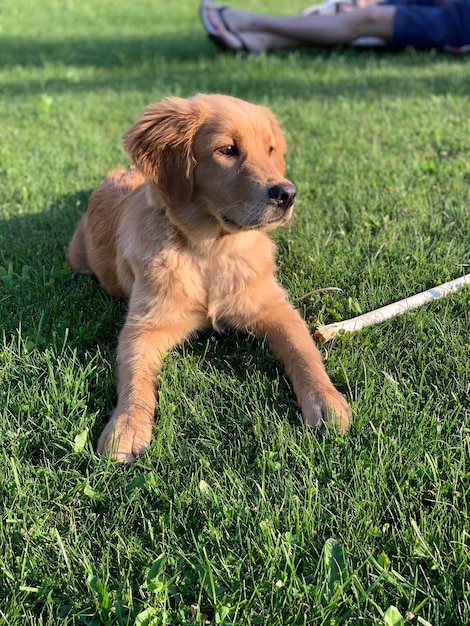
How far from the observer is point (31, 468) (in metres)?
2.04

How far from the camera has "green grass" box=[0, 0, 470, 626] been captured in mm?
1651

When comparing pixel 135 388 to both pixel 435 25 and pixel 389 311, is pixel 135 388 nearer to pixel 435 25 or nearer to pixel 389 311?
pixel 389 311

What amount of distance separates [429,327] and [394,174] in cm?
207

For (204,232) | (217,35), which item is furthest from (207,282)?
(217,35)

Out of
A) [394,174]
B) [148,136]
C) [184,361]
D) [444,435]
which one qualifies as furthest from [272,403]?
[394,174]

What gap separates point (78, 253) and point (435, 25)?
6.33 m

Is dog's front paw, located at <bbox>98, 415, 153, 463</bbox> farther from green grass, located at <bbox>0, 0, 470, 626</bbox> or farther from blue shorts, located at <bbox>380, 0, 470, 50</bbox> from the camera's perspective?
blue shorts, located at <bbox>380, 0, 470, 50</bbox>

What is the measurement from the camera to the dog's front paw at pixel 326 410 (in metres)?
2.15

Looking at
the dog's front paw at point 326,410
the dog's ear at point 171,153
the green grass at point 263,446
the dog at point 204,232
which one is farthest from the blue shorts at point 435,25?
the dog's front paw at point 326,410

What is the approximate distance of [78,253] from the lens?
12.1 feet

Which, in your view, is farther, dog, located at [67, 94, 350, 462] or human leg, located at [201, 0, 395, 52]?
human leg, located at [201, 0, 395, 52]

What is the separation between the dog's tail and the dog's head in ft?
3.38

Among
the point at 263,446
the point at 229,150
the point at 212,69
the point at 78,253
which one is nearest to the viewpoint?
the point at 263,446

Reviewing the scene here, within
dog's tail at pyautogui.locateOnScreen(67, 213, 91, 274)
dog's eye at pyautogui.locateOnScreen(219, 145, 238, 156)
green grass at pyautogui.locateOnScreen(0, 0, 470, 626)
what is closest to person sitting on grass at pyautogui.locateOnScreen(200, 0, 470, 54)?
green grass at pyautogui.locateOnScreen(0, 0, 470, 626)
